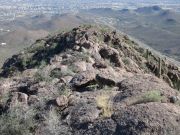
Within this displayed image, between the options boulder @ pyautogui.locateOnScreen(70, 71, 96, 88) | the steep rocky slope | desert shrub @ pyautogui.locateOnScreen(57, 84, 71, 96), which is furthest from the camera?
boulder @ pyautogui.locateOnScreen(70, 71, 96, 88)

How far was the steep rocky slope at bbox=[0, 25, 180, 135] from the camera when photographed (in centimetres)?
1173

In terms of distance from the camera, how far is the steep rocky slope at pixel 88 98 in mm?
11727

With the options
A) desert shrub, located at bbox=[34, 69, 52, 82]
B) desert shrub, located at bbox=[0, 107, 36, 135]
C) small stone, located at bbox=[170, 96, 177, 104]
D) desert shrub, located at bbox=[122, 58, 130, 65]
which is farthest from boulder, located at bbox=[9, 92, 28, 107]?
desert shrub, located at bbox=[122, 58, 130, 65]

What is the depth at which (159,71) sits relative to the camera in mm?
19500

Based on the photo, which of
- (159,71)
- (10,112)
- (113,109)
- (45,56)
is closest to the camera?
(113,109)

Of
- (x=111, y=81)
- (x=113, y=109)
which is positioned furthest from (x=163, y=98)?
(x=111, y=81)

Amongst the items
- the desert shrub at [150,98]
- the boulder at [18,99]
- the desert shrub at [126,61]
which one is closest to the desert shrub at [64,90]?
the boulder at [18,99]

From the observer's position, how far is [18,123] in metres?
12.8

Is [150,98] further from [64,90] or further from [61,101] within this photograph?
[64,90]

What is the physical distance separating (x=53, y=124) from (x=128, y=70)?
6.29m

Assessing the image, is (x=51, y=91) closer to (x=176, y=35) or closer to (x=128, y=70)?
(x=128, y=70)

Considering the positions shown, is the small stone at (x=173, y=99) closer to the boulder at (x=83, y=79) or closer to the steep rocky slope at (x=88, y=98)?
the steep rocky slope at (x=88, y=98)

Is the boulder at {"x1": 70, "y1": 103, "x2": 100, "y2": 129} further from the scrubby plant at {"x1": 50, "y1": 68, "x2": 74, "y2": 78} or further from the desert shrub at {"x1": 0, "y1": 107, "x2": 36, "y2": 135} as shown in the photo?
the scrubby plant at {"x1": 50, "y1": 68, "x2": 74, "y2": 78}

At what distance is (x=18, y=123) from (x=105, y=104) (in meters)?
2.29
